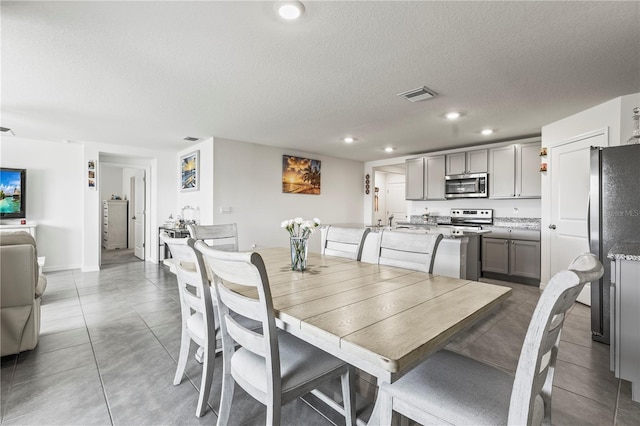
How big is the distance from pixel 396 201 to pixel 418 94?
643 centimetres

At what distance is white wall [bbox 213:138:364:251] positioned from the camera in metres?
5.07

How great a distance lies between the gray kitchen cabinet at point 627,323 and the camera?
1.82 m

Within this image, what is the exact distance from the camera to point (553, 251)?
3.95 metres

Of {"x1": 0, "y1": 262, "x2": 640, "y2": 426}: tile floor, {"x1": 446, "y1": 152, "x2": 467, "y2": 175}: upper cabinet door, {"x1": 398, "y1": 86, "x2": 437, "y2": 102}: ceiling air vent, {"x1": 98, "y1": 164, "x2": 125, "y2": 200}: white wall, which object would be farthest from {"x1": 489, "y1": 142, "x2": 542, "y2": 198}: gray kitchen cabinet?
{"x1": 98, "y1": 164, "x2": 125, "y2": 200}: white wall

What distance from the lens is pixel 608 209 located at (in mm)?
2439

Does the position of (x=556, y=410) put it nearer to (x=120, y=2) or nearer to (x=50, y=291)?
(x=120, y=2)

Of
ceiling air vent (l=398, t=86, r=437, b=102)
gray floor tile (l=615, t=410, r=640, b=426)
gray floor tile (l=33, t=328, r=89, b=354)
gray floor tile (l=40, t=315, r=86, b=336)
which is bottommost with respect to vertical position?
gray floor tile (l=615, t=410, r=640, b=426)

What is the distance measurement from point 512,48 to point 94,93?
12.5ft

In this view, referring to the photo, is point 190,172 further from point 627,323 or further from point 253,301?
point 627,323

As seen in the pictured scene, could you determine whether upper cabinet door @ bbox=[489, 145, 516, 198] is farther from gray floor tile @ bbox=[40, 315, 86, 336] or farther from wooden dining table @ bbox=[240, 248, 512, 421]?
gray floor tile @ bbox=[40, 315, 86, 336]

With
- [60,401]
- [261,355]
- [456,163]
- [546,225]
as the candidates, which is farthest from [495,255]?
[60,401]

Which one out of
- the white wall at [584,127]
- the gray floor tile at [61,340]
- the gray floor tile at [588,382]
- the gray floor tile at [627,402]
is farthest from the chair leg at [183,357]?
the white wall at [584,127]

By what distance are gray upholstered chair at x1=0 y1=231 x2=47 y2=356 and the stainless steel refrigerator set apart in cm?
453

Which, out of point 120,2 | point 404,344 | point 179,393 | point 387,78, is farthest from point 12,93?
point 404,344
